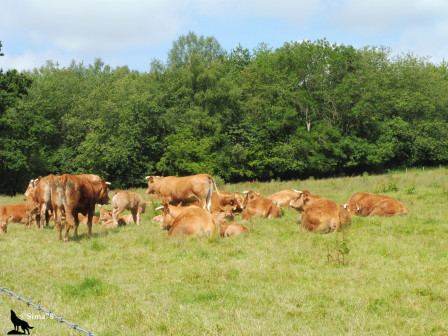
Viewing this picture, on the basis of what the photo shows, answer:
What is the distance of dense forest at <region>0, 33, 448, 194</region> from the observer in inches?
1986

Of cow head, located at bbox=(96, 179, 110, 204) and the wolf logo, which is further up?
cow head, located at bbox=(96, 179, 110, 204)

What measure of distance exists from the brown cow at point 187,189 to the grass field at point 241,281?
4.38 meters

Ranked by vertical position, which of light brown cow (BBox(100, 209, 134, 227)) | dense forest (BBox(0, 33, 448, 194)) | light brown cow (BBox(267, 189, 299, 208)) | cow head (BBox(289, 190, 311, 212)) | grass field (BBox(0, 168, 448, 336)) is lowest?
light brown cow (BBox(100, 209, 134, 227))

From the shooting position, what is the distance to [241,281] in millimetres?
8008

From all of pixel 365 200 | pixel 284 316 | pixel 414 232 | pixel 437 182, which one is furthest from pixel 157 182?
pixel 437 182

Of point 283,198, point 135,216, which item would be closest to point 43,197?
point 135,216

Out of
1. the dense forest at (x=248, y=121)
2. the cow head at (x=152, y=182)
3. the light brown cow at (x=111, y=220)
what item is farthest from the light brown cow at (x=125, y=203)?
the dense forest at (x=248, y=121)

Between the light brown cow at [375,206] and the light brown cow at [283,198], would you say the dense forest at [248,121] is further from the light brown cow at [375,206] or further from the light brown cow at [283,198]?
the light brown cow at [375,206]

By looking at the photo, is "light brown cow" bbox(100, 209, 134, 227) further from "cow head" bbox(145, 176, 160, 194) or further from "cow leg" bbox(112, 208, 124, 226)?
"cow head" bbox(145, 176, 160, 194)

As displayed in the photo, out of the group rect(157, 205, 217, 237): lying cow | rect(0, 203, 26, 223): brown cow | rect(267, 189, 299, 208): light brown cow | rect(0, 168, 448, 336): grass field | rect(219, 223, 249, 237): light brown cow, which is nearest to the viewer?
rect(0, 168, 448, 336): grass field

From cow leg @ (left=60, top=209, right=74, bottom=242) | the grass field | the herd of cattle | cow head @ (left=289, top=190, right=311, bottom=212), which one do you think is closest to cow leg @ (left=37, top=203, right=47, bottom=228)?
the herd of cattle

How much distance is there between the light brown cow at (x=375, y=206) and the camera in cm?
1449

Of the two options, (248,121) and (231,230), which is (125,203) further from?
(248,121)

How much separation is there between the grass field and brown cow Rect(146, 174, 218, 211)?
173 inches
